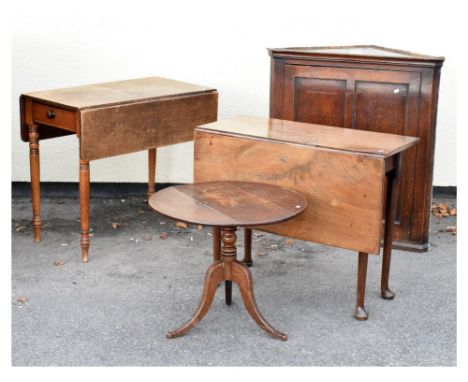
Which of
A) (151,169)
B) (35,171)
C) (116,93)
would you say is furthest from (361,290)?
(151,169)

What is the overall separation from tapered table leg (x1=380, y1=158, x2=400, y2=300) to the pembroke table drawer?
1.49 metres

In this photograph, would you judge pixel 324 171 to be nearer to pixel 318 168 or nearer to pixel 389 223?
pixel 318 168

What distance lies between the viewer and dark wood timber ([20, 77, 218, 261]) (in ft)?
14.5

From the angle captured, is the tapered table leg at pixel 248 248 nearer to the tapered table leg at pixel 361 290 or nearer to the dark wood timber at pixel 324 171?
the dark wood timber at pixel 324 171

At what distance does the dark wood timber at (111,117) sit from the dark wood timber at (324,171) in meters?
0.51

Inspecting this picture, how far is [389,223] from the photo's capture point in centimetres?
407

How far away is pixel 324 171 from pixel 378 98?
0.91 metres

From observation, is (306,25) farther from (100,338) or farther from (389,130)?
(100,338)

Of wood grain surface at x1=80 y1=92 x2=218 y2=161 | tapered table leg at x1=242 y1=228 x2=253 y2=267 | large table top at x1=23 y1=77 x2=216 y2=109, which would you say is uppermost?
large table top at x1=23 y1=77 x2=216 y2=109

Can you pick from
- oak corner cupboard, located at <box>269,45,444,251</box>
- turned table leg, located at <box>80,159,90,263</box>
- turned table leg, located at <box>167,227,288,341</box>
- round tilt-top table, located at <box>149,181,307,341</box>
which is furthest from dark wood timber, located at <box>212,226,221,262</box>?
oak corner cupboard, located at <box>269,45,444,251</box>

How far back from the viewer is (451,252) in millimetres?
4793

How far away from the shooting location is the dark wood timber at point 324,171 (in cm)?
376

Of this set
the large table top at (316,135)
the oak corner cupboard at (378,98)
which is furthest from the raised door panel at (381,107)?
the large table top at (316,135)

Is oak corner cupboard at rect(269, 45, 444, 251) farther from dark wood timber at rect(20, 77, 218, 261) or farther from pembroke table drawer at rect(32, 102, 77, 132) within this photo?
pembroke table drawer at rect(32, 102, 77, 132)
